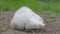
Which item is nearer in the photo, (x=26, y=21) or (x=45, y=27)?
(x=26, y=21)

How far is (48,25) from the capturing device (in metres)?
5.16

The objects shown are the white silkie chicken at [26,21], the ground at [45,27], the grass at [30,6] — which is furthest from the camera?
the grass at [30,6]

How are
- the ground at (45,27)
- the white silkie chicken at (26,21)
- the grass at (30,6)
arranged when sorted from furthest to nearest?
the grass at (30,6)
the ground at (45,27)
the white silkie chicken at (26,21)

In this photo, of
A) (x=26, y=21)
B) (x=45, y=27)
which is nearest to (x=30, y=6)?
(x=45, y=27)

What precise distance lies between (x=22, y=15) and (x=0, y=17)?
147cm

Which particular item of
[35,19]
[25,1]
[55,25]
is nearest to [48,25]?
[55,25]

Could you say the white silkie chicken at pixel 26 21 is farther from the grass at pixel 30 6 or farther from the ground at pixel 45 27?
the grass at pixel 30 6

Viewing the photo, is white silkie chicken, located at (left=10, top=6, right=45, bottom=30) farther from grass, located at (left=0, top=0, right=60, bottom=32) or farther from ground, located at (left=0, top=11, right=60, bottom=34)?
grass, located at (left=0, top=0, right=60, bottom=32)

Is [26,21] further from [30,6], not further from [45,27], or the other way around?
[30,6]

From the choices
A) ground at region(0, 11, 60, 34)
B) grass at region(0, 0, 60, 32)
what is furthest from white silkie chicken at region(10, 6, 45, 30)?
grass at region(0, 0, 60, 32)

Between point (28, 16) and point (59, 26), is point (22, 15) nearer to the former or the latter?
point (28, 16)

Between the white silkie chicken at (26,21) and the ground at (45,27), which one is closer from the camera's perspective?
the white silkie chicken at (26,21)

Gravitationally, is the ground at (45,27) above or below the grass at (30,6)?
below

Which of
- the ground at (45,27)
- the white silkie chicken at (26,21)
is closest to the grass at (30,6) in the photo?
the ground at (45,27)
